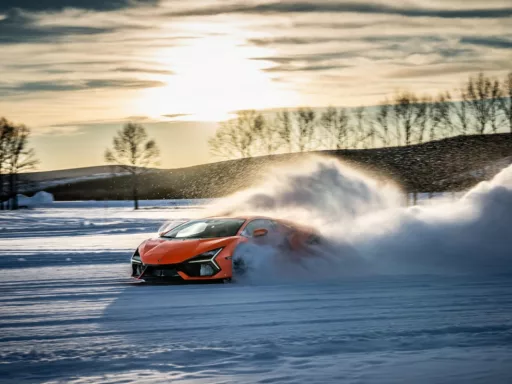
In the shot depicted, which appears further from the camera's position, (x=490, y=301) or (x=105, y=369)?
(x=490, y=301)

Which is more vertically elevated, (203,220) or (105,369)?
(203,220)

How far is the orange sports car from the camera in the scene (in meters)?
12.4

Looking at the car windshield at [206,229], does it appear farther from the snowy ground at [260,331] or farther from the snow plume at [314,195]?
the snow plume at [314,195]

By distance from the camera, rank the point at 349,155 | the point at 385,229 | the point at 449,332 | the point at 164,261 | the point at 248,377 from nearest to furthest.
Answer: the point at 248,377 → the point at 449,332 → the point at 164,261 → the point at 385,229 → the point at 349,155

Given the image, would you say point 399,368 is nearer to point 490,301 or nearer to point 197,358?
point 197,358

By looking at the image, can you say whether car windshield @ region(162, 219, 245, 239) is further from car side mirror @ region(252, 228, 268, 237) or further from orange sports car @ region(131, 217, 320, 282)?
car side mirror @ region(252, 228, 268, 237)

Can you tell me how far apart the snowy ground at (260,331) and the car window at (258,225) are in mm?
1130

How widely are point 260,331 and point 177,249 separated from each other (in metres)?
4.63

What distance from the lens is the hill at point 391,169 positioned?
280 feet

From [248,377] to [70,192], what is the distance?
5783 inches

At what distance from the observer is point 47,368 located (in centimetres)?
664

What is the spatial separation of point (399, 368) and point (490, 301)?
4.26m

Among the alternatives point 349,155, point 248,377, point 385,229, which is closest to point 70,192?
point 349,155

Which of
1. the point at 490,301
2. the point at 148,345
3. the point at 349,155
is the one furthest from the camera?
the point at 349,155
